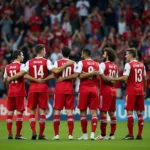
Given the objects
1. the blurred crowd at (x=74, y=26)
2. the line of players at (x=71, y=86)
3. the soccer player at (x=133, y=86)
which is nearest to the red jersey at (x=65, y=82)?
the line of players at (x=71, y=86)

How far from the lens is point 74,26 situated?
3347 cm

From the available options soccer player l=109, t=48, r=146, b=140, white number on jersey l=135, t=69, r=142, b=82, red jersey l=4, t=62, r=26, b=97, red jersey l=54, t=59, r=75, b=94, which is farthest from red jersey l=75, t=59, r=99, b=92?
red jersey l=4, t=62, r=26, b=97

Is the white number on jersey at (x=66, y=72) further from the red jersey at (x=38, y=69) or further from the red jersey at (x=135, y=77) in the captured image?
the red jersey at (x=135, y=77)

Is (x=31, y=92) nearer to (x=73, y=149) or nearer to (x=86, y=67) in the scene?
(x=86, y=67)

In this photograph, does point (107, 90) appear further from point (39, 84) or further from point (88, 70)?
point (39, 84)

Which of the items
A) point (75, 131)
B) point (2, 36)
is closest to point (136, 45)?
point (2, 36)

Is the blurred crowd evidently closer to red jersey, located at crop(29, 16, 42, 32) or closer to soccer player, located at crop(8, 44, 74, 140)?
red jersey, located at crop(29, 16, 42, 32)

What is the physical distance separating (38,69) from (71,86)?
3.36 feet

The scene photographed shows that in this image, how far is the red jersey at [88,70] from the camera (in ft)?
64.1

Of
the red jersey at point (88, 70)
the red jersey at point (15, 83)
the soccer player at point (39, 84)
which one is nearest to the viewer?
the soccer player at point (39, 84)

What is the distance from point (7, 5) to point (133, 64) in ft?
48.2

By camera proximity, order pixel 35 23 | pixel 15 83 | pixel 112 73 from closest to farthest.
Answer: pixel 112 73, pixel 15 83, pixel 35 23

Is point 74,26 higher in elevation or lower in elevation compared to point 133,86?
higher

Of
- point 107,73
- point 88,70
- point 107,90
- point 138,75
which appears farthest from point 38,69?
point 138,75
